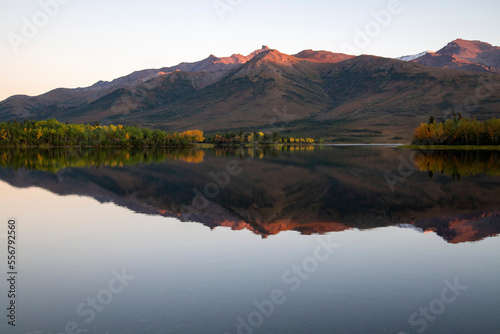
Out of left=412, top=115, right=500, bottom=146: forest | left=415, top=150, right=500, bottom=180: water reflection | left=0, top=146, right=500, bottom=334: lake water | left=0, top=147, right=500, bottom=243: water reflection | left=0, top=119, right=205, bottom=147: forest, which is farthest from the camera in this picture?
left=0, top=119, right=205, bottom=147: forest

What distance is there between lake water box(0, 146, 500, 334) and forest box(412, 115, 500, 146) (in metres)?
124

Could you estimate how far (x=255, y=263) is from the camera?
712 inches

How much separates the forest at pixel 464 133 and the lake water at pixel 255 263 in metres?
124

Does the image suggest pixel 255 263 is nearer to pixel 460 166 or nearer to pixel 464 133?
pixel 460 166

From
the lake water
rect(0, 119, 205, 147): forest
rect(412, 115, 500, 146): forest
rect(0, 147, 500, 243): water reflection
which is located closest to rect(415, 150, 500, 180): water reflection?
rect(0, 147, 500, 243): water reflection

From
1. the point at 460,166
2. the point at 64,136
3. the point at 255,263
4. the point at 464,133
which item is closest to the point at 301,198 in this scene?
the point at 255,263

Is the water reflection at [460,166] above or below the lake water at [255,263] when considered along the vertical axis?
below

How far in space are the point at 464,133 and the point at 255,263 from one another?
152 m

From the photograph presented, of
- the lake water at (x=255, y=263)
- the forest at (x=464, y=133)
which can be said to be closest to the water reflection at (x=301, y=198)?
the lake water at (x=255, y=263)

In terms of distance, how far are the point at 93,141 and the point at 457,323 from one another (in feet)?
636

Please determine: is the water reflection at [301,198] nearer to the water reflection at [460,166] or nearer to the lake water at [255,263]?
the lake water at [255,263]

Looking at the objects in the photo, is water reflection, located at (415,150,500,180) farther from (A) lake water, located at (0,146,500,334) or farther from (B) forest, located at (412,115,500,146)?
(B) forest, located at (412,115,500,146)

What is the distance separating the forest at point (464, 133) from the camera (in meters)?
145

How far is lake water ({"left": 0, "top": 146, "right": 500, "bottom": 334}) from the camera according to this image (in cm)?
1261
